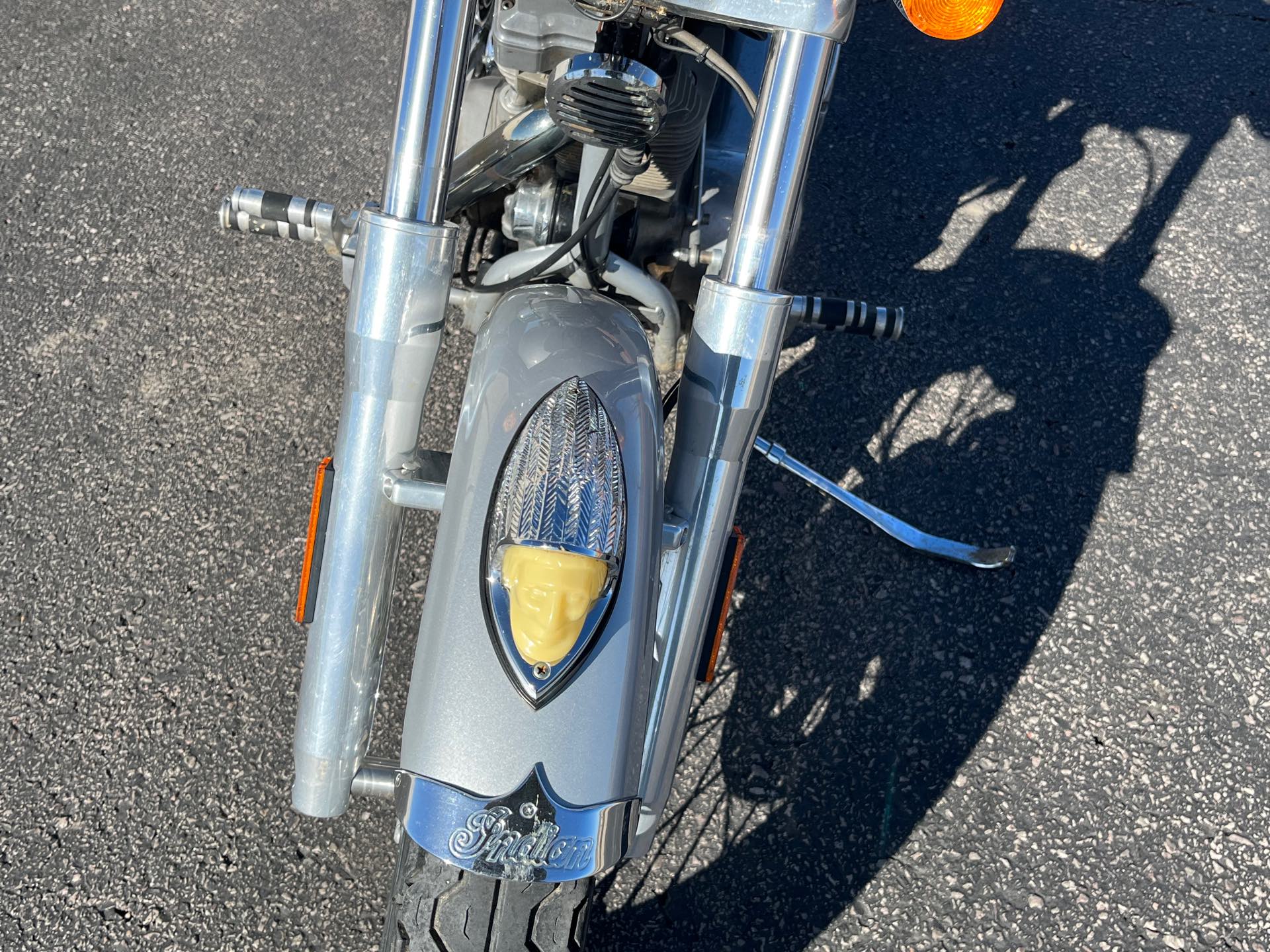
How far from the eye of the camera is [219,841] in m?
1.69

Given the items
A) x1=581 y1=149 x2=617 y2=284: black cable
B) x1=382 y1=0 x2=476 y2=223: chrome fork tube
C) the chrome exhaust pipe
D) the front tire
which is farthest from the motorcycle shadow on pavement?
x1=382 y1=0 x2=476 y2=223: chrome fork tube

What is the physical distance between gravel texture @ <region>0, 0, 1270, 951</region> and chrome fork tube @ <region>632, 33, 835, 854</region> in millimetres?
683

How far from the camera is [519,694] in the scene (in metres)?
0.99

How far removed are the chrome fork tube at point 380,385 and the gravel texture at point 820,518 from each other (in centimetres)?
62

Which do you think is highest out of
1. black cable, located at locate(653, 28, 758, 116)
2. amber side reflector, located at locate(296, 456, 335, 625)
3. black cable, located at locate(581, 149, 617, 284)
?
black cable, located at locate(653, 28, 758, 116)

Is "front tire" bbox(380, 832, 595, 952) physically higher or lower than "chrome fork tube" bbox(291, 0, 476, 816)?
lower

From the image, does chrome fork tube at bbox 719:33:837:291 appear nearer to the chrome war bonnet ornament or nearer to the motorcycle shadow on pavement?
the chrome war bonnet ornament

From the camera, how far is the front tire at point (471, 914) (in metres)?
1.13

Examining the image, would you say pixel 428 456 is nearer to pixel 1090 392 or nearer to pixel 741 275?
pixel 741 275

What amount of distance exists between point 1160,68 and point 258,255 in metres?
2.70

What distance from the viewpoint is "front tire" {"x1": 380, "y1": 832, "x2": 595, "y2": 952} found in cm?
113

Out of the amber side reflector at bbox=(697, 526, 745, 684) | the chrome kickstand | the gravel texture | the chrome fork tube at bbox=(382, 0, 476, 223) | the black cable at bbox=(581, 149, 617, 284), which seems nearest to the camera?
the chrome fork tube at bbox=(382, 0, 476, 223)

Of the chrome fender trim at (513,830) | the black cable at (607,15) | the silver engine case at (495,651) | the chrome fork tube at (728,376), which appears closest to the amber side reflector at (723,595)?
the chrome fork tube at (728,376)

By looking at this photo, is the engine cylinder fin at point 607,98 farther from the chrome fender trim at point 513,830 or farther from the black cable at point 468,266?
the chrome fender trim at point 513,830
